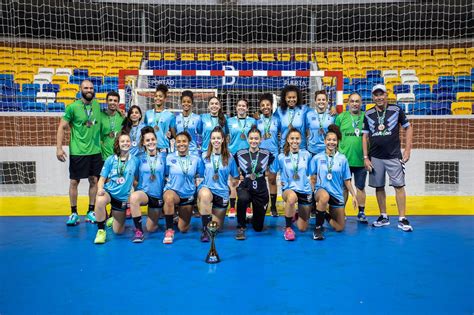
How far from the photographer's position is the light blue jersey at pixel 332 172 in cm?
492

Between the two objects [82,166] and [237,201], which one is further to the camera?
[82,166]

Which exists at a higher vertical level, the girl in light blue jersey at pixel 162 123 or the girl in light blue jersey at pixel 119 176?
the girl in light blue jersey at pixel 162 123

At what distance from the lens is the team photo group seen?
4.73 meters

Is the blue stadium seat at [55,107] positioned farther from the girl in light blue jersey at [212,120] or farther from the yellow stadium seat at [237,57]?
the girl in light blue jersey at [212,120]

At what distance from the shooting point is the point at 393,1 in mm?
12664

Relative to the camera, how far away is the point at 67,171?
882 cm

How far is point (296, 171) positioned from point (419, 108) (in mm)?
7445

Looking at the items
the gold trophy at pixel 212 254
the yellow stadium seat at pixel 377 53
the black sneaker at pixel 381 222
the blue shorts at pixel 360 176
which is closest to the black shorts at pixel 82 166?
the gold trophy at pixel 212 254

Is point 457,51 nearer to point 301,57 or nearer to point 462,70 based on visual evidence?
point 462,70

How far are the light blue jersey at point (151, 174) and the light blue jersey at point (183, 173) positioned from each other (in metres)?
0.09

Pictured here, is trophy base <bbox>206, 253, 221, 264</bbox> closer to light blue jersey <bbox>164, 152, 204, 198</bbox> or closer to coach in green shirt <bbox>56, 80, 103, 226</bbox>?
light blue jersey <bbox>164, 152, 204, 198</bbox>

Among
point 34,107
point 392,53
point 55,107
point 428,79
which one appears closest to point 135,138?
point 55,107

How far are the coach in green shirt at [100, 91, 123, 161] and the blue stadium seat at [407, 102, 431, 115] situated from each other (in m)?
8.31

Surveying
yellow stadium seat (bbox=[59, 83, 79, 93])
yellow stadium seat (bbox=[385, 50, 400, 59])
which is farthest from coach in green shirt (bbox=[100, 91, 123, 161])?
yellow stadium seat (bbox=[385, 50, 400, 59])
